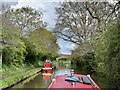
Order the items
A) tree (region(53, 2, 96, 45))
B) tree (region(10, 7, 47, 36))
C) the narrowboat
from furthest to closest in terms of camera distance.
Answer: tree (region(10, 7, 47, 36)) < tree (region(53, 2, 96, 45)) < the narrowboat

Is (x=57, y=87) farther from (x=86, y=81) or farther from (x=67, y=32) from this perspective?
(x=67, y=32)

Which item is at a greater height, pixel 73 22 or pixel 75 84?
pixel 73 22

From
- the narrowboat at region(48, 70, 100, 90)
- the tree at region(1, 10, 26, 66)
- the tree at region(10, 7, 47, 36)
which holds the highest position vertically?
the tree at region(10, 7, 47, 36)

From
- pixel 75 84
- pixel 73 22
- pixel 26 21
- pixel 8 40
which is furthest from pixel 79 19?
pixel 75 84

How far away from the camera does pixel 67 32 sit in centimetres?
727

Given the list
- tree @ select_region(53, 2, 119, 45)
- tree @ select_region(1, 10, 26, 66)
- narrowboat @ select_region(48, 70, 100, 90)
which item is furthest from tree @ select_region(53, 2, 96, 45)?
narrowboat @ select_region(48, 70, 100, 90)

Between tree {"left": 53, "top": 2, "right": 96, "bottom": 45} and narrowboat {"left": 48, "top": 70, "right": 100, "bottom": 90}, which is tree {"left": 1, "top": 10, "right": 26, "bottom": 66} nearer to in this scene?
tree {"left": 53, "top": 2, "right": 96, "bottom": 45}

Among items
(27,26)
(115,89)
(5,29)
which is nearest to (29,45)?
(27,26)

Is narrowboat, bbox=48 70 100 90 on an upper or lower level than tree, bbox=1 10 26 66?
lower

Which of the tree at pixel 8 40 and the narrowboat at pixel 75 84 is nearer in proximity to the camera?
the narrowboat at pixel 75 84

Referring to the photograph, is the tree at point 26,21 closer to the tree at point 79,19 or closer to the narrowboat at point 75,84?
the tree at point 79,19

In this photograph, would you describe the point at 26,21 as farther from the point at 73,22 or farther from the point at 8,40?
the point at 8,40

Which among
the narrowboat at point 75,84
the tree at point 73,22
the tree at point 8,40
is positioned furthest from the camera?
the tree at point 73,22

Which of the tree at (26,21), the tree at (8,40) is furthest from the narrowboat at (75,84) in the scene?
the tree at (26,21)
